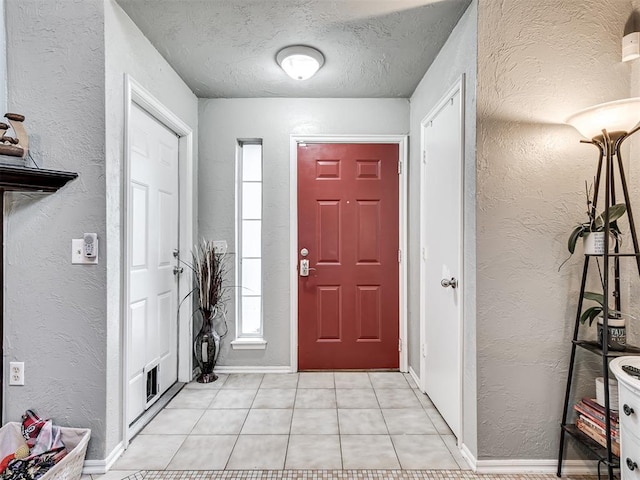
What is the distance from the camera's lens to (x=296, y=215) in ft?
10.6

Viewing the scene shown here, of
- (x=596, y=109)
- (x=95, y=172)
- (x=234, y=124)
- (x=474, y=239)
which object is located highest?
(x=234, y=124)

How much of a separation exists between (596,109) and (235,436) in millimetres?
2409

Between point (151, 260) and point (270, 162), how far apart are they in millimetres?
1250

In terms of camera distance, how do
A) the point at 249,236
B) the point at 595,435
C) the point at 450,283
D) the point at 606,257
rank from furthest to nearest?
1. the point at 249,236
2. the point at 450,283
3. the point at 595,435
4. the point at 606,257

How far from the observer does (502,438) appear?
1.90 metres

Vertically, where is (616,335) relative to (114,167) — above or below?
below

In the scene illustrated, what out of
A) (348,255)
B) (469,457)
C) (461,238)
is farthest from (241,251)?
(469,457)

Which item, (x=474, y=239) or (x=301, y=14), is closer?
(x=474, y=239)

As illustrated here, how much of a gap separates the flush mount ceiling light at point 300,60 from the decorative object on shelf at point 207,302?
144 cm

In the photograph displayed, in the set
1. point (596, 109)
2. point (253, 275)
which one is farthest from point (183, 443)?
point (596, 109)

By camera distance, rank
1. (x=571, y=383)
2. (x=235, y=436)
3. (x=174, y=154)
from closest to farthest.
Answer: (x=571, y=383) < (x=235, y=436) < (x=174, y=154)

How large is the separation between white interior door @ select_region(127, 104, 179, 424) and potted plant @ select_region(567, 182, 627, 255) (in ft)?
7.27

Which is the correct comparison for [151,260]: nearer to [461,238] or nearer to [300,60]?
[300,60]

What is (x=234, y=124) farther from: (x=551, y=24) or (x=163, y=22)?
(x=551, y=24)
